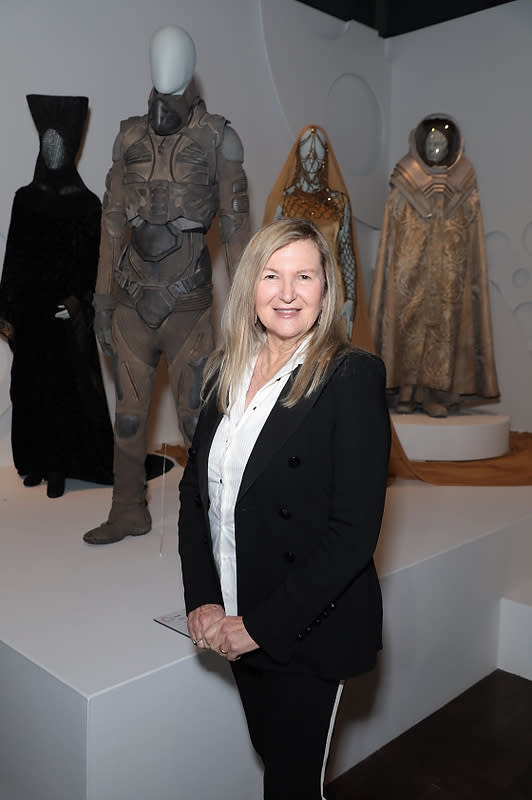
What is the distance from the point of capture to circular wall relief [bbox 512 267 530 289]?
18.8 ft

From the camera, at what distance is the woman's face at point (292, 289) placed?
4.62ft

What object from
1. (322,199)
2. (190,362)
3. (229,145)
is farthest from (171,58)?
(322,199)

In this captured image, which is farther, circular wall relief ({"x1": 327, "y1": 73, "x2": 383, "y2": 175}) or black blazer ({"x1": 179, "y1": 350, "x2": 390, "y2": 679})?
circular wall relief ({"x1": 327, "y1": 73, "x2": 383, "y2": 175})

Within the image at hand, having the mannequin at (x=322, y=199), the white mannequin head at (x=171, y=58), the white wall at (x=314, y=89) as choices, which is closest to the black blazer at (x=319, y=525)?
the white mannequin head at (x=171, y=58)

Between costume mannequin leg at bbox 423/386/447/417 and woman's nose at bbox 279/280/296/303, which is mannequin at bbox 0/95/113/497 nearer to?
Result: costume mannequin leg at bbox 423/386/447/417

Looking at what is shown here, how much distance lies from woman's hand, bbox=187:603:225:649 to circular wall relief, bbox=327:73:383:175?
5.06 metres

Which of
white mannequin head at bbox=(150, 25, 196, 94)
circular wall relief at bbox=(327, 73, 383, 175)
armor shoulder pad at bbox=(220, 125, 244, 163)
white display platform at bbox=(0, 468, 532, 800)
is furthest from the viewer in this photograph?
circular wall relief at bbox=(327, 73, 383, 175)

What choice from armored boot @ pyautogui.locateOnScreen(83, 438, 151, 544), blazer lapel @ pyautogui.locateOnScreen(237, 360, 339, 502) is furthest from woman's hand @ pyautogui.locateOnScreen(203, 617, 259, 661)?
armored boot @ pyautogui.locateOnScreen(83, 438, 151, 544)

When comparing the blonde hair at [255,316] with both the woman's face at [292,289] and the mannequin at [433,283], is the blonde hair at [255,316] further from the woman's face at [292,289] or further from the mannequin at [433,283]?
the mannequin at [433,283]

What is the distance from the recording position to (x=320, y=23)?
224 inches

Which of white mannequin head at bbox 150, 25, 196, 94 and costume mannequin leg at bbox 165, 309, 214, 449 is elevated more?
white mannequin head at bbox 150, 25, 196, 94

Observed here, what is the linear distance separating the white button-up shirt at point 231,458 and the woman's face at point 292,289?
59 mm

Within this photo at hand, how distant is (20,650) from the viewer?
1993mm

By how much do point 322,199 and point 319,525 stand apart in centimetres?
262
